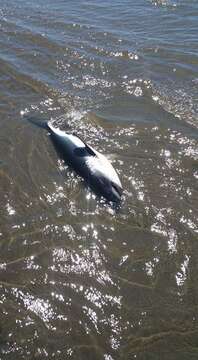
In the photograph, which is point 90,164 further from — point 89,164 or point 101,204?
point 101,204

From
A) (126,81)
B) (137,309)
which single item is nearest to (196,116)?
(126,81)

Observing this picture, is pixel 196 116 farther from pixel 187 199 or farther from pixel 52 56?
pixel 52 56

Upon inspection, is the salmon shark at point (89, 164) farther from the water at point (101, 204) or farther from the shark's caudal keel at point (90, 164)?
the water at point (101, 204)

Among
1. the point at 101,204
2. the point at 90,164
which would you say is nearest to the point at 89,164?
the point at 90,164

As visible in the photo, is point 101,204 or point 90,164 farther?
point 90,164

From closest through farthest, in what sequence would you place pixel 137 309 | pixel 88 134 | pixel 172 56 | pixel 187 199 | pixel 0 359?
pixel 0 359 → pixel 137 309 → pixel 187 199 → pixel 88 134 → pixel 172 56

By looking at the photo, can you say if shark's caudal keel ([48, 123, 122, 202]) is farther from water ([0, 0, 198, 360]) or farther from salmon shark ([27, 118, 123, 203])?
water ([0, 0, 198, 360])

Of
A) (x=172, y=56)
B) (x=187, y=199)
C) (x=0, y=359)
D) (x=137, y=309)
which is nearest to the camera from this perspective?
(x=0, y=359)
